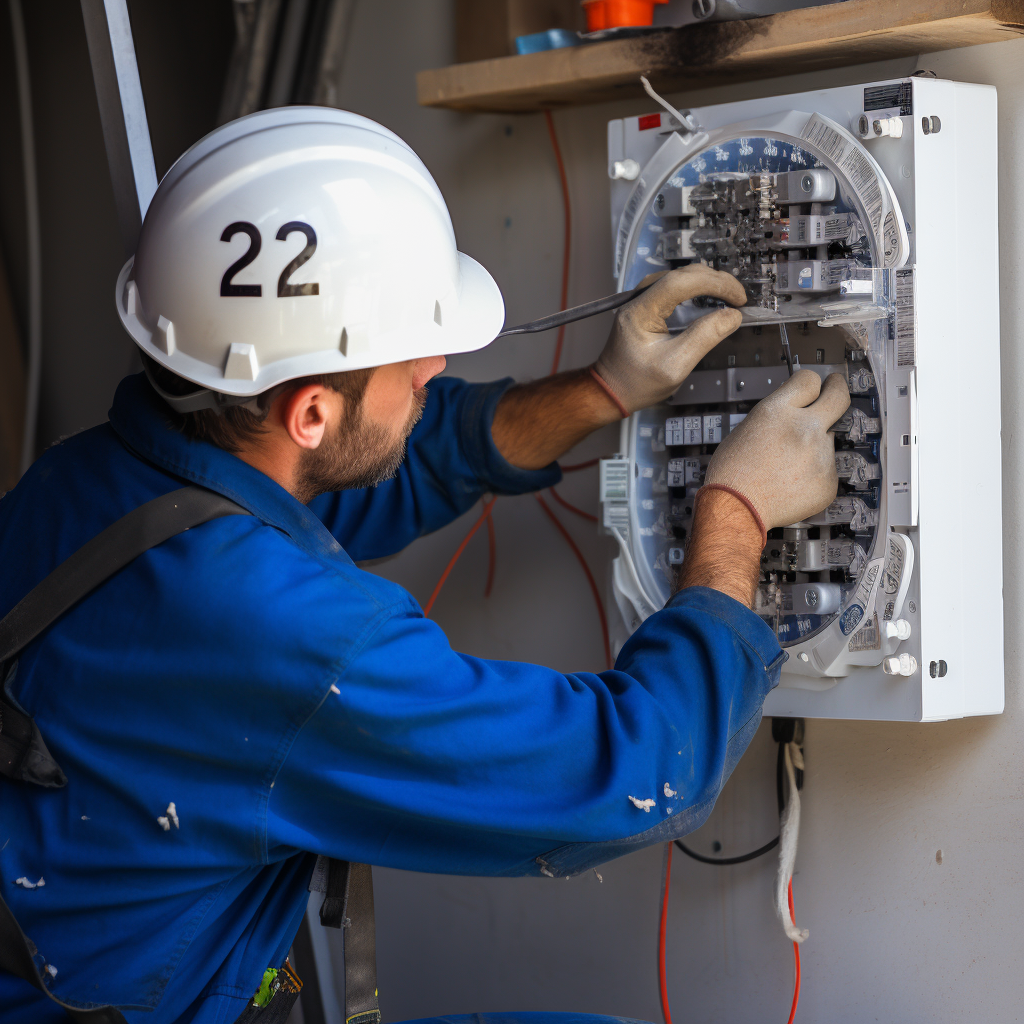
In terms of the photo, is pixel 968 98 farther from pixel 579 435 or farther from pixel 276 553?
pixel 276 553

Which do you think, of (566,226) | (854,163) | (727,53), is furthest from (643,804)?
(566,226)

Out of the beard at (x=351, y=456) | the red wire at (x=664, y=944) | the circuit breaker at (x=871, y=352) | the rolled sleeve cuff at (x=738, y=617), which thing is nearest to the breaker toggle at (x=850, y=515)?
the circuit breaker at (x=871, y=352)

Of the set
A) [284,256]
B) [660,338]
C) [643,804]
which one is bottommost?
[643,804]

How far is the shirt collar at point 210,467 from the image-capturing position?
3.96 ft

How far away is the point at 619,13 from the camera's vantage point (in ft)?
5.28

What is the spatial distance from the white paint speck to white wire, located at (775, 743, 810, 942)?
0.59 meters

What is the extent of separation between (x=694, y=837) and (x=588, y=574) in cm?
46

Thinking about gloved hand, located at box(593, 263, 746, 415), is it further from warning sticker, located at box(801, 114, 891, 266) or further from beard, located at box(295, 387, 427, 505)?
beard, located at box(295, 387, 427, 505)

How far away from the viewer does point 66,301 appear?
2.87m

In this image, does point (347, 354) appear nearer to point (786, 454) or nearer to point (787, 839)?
point (786, 454)

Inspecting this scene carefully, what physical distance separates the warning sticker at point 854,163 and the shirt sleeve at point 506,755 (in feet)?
1.68

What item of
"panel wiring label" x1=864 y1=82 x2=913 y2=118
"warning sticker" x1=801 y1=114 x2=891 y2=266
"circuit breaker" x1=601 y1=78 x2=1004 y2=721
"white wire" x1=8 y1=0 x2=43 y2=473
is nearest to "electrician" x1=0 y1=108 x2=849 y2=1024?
"circuit breaker" x1=601 y1=78 x2=1004 y2=721

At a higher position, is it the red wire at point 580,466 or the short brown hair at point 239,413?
the short brown hair at point 239,413

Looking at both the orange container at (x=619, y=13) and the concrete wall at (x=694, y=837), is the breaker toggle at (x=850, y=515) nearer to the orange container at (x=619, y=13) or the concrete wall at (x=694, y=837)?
the concrete wall at (x=694, y=837)
